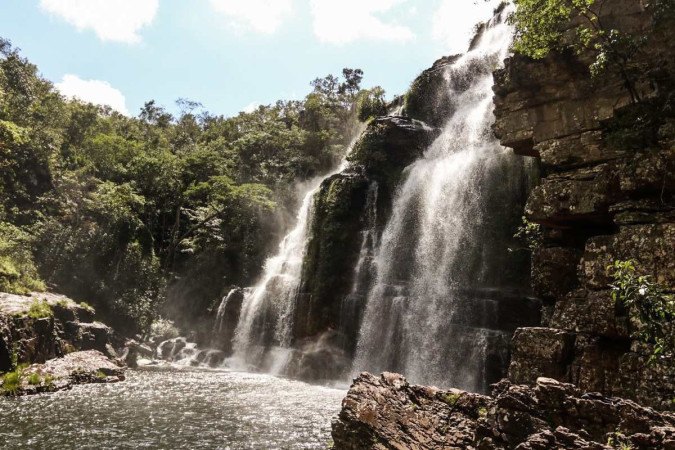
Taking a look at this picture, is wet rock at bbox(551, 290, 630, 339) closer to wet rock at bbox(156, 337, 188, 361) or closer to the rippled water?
the rippled water

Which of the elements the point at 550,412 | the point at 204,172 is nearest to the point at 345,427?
the point at 550,412

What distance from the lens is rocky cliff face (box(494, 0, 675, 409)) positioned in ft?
36.4

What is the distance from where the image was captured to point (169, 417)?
13.8 m

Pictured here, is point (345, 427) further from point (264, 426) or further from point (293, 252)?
point (293, 252)

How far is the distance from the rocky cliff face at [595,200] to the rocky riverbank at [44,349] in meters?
17.2

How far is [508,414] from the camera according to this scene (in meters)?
6.96

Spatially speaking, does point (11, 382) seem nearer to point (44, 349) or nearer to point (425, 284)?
point (44, 349)

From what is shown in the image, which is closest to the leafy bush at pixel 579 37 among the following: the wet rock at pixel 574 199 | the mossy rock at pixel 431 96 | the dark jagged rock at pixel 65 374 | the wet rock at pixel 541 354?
the wet rock at pixel 574 199

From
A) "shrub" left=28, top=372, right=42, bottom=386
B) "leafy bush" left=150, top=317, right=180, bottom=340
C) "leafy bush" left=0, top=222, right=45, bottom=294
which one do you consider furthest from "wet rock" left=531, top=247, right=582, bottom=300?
"leafy bush" left=150, top=317, right=180, bottom=340

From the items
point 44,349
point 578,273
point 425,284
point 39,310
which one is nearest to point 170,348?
point 44,349

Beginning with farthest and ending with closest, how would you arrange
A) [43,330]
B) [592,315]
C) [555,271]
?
[43,330] → [555,271] → [592,315]

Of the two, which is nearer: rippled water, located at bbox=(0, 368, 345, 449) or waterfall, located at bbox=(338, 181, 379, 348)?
rippled water, located at bbox=(0, 368, 345, 449)

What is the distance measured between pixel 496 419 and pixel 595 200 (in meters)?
8.97

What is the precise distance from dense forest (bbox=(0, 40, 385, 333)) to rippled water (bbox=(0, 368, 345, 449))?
37.3ft
